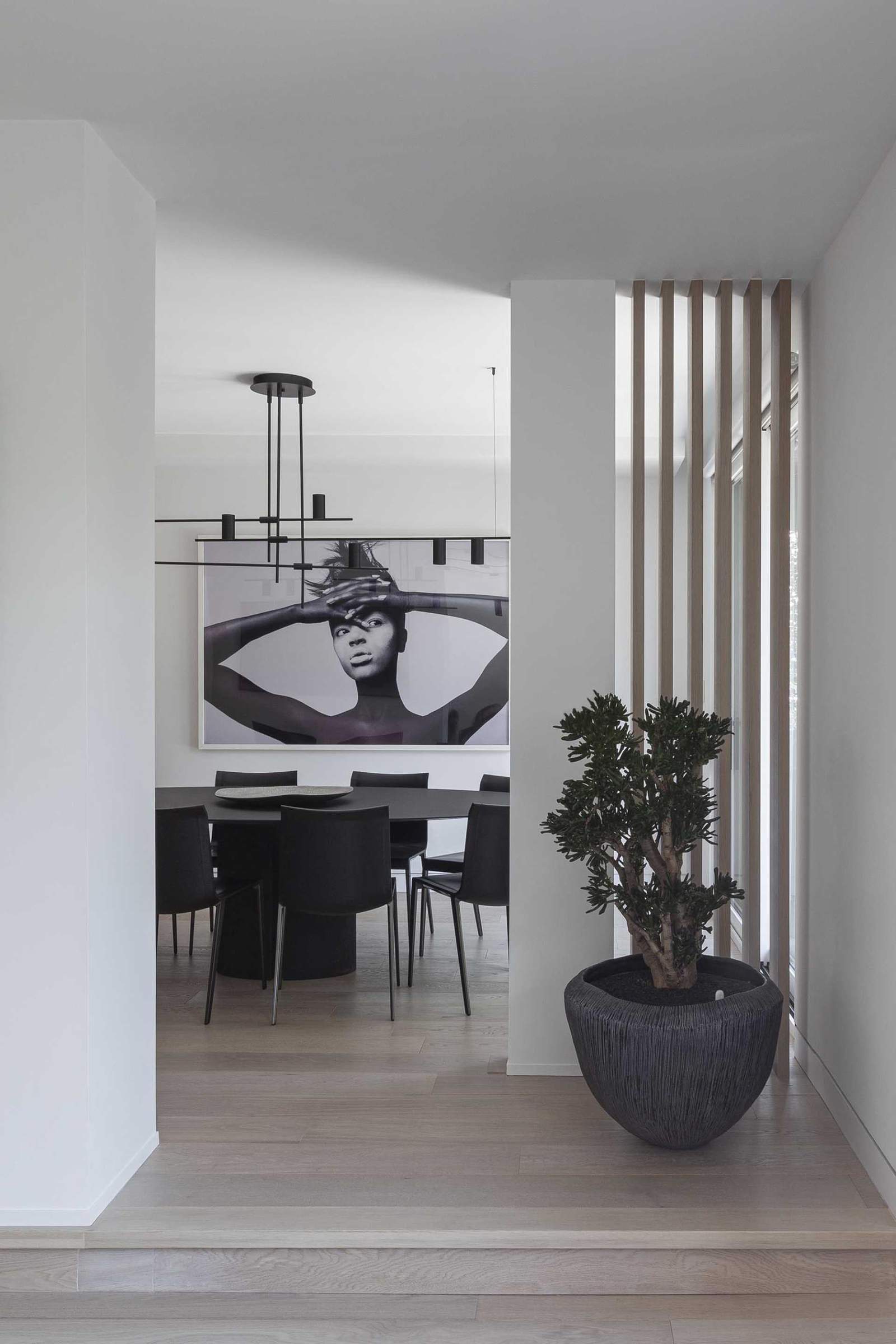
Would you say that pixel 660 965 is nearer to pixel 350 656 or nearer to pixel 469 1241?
pixel 469 1241

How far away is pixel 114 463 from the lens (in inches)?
110

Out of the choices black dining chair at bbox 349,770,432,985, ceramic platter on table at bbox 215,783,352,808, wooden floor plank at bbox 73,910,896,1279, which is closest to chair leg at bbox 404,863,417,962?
black dining chair at bbox 349,770,432,985

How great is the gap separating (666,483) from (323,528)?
3.38m

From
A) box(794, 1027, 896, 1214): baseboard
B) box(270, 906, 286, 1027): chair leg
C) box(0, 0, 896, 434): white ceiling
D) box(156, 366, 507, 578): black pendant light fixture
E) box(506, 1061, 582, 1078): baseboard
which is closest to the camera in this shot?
box(0, 0, 896, 434): white ceiling

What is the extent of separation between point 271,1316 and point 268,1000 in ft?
6.70

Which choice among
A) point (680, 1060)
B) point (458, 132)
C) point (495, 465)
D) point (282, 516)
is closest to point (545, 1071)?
point (680, 1060)

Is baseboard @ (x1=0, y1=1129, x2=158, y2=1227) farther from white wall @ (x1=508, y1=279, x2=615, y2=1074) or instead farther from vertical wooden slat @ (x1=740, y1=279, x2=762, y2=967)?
vertical wooden slat @ (x1=740, y1=279, x2=762, y2=967)

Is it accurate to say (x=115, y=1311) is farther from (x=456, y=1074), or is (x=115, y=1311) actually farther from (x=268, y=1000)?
(x=268, y=1000)

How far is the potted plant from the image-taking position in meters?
2.81

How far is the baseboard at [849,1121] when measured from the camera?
273cm

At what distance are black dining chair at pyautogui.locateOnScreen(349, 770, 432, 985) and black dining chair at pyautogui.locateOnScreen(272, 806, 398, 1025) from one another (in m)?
0.29

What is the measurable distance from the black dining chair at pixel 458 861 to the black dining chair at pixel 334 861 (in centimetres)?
53

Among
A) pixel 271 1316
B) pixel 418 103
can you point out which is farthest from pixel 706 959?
pixel 418 103

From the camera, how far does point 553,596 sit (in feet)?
11.9
